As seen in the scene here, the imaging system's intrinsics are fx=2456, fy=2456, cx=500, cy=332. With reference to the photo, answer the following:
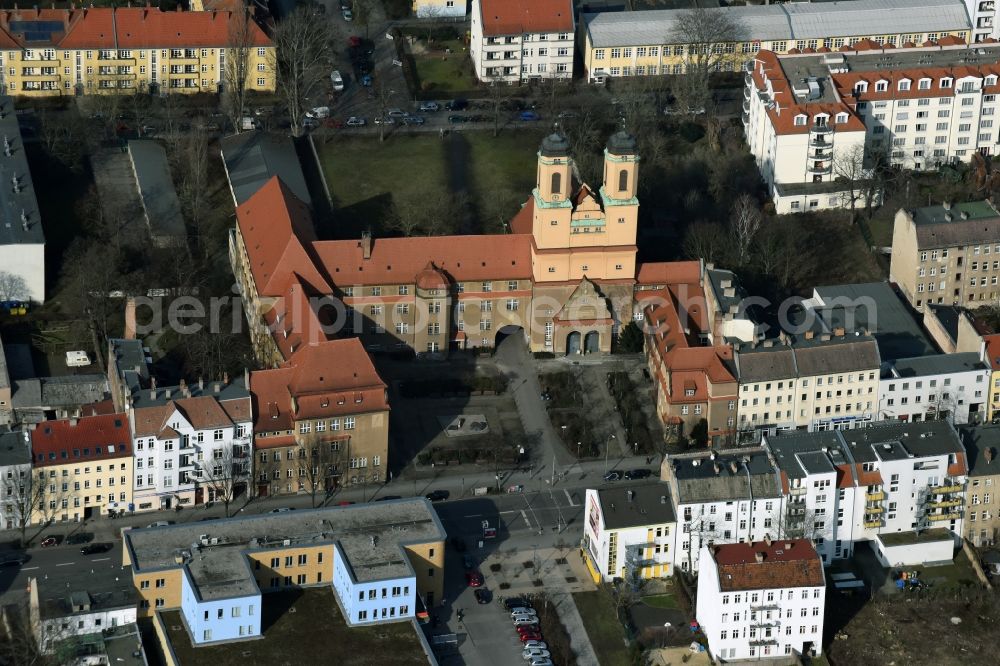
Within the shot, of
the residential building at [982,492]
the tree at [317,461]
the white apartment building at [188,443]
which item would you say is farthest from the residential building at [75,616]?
the residential building at [982,492]

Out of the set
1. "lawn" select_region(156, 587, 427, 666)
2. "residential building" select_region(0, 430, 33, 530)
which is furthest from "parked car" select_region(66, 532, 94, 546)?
"lawn" select_region(156, 587, 427, 666)

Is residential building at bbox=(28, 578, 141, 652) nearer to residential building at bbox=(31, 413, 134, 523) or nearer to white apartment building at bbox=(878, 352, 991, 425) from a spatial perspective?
residential building at bbox=(31, 413, 134, 523)

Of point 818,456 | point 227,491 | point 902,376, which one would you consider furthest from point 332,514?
point 902,376

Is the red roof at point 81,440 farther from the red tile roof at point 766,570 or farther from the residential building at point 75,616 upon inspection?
the red tile roof at point 766,570

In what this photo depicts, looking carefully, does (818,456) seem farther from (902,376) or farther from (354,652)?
(354,652)

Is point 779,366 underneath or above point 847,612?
above

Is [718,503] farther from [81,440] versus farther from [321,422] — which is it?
[81,440]
